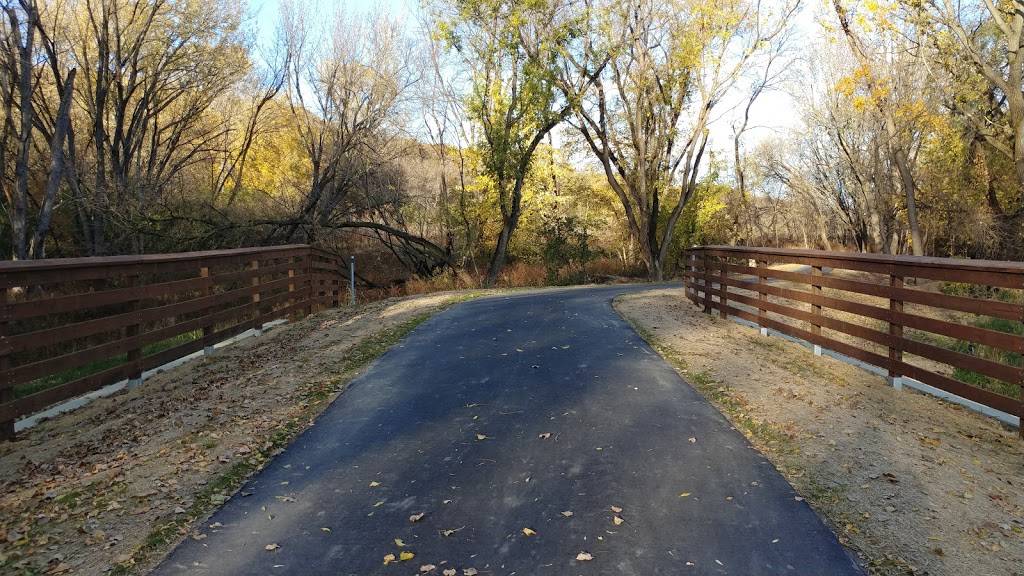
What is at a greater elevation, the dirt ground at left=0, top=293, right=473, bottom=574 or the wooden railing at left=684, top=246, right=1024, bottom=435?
the wooden railing at left=684, top=246, right=1024, bottom=435

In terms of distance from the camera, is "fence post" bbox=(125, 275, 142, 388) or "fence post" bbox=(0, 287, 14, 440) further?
"fence post" bbox=(125, 275, 142, 388)

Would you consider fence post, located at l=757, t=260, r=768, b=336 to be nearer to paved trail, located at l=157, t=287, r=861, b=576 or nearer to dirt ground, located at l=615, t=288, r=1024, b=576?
dirt ground, located at l=615, t=288, r=1024, b=576

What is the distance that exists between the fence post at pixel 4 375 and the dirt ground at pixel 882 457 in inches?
225

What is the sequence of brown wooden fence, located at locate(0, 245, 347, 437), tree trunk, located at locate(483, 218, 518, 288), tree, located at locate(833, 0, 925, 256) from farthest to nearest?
1. tree trunk, located at locate(483, 218, 518, 288)
2. tree, located at locate(833, 0, 925, 256)
3. brown wooden fence, located at locate(0, 245, 347, 437)

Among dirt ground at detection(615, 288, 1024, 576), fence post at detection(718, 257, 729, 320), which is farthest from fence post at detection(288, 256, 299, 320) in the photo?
fence post at detection(718, 257, 729, 320)

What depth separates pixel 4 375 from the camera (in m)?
4.65

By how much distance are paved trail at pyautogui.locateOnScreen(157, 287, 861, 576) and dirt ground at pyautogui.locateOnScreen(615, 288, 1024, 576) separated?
0.79 feet

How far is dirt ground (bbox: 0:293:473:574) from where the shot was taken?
10.6 feet

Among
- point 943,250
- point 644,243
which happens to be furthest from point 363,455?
point 943,250

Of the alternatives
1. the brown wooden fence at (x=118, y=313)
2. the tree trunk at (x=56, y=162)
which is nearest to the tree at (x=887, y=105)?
the brown wooden fence at (x=118, y=313)

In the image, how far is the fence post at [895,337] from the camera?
5.87m

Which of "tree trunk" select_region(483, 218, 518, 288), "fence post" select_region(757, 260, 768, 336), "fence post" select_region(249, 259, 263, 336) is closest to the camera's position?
"fence post" select_region(757, 260, 768, 336)

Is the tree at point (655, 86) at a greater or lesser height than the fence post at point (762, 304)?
greater

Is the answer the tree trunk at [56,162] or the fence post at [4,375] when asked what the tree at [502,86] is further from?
the fence post at [4,375]
